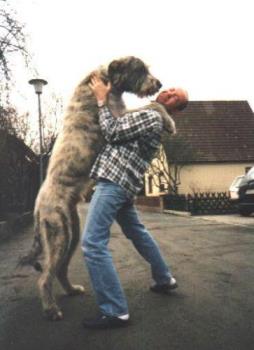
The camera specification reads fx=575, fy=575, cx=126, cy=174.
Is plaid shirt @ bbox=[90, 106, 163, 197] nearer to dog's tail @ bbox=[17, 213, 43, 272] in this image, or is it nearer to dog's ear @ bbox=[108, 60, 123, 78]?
dog's ear @ bbox=[108, 60, 123, 78]

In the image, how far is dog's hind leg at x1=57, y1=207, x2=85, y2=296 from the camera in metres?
4.47

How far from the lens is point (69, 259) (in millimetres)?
4762

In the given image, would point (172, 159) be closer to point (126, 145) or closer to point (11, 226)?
point (11, 226)

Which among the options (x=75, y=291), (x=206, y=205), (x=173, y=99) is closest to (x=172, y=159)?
(x=206, y=205)

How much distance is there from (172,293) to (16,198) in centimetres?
1502

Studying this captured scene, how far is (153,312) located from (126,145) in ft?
4.01

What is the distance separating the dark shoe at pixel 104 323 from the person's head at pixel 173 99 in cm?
163

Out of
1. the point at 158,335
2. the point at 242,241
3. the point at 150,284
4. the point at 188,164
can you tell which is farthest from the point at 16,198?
the point at 188,164

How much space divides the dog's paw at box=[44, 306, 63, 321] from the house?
3569 centimetres

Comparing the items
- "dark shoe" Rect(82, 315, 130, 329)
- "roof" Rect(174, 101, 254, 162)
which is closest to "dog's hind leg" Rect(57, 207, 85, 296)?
"dark shoe" Rect(82, 315, 130, 329)

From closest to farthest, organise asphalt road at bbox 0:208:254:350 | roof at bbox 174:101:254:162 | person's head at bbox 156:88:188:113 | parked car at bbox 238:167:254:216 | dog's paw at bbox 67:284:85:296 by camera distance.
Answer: asphalt road at bbox 0:208:254:350
person's head at bbox 156:88:188:113
dog's paw at bbox 67:284:85:296
parked car at bbox 238:167:254:216
roof at bbox 174:101:254:162

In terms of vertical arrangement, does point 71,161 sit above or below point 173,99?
below

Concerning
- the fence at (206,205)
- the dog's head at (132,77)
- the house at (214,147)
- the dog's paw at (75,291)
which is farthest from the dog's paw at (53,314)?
the house at (214,147)

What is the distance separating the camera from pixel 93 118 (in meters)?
4.18
